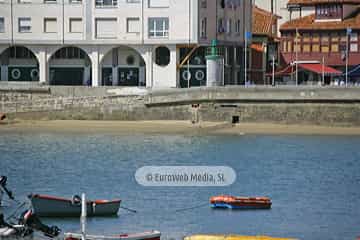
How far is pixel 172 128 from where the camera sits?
7394cm

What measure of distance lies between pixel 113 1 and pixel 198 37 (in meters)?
6.37

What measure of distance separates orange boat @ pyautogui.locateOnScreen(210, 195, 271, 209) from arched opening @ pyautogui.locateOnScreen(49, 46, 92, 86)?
3956cm

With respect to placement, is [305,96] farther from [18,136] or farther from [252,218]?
[252,218]

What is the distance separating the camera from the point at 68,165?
60719 millimetres

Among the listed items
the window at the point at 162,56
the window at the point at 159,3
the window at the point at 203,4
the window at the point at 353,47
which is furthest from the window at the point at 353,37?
the window at the point at 159,3

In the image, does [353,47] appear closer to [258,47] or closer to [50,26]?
[258,47]

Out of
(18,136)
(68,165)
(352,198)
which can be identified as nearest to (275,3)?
(18,136)

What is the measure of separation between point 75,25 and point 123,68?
4.46 metres

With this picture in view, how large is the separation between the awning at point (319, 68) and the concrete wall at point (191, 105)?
18.2 m

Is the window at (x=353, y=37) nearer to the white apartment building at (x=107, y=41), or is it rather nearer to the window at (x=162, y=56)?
the white apartment building at (x=107, y=41)

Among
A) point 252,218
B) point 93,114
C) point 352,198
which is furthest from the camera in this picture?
point 93,114

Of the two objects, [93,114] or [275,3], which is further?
[275,3]

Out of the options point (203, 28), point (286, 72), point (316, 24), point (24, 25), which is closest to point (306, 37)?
point (316, 24)

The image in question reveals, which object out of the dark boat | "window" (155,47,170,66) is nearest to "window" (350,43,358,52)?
"window" (155,47,170,66)
